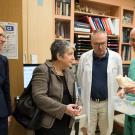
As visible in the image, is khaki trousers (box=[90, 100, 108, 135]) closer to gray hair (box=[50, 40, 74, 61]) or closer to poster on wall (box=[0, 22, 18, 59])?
gray hair (box=[50, 40, 74, 61])

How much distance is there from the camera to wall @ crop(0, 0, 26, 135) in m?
1.99

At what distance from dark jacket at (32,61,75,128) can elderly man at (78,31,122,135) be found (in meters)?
0.74

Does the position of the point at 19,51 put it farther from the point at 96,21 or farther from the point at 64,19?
the point at 96,21

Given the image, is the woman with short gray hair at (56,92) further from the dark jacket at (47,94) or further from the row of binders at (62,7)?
the row of binders at (62,7)

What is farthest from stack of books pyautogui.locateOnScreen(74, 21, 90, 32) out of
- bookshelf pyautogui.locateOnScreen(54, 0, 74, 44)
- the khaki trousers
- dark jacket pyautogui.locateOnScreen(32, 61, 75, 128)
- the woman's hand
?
the woman's hand

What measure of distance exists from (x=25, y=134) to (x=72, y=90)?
2.57 feet

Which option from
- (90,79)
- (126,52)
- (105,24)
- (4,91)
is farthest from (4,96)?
(126,52)

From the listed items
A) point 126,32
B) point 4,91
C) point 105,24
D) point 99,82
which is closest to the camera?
point 4,91

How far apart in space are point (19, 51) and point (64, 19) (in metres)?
1.37

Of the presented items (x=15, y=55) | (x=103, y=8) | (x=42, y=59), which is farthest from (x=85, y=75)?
(x=103, y=8)

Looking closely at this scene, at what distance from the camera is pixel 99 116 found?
2529 mm

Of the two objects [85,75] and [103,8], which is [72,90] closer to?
[85,75]

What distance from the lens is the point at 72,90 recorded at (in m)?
1.83

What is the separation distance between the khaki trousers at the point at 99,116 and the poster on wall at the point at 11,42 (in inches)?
39.5
